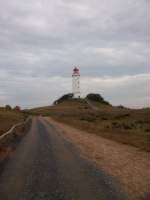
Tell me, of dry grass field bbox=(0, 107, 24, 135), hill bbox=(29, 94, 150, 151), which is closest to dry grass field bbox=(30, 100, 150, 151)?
hill bbox=(29, 94, 150, 151)

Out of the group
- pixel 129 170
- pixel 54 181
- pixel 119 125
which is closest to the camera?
pixel 54 181

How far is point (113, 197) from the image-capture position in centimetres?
888

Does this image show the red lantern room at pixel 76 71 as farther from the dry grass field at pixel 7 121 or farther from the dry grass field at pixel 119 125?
the dry grass field at pixel 7 121

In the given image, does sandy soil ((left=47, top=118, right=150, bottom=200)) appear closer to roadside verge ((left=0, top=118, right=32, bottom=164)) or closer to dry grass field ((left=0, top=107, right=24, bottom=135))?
roadside verge ((left=0, top=118, right=32, bottom=164))

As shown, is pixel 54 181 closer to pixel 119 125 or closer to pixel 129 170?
pixel 129 170

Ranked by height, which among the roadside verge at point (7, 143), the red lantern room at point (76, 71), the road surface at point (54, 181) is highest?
the red lantern room at point (76, 71)

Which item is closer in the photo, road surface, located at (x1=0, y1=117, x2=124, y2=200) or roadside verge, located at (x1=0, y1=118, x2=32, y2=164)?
road surface, located at (x1=0, y1=117, x2=124, y2=200)

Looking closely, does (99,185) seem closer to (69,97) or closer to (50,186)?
(50,186)

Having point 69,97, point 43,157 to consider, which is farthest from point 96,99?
point 43,157

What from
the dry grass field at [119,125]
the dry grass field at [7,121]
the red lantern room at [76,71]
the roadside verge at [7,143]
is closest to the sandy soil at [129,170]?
the roadside verge at [7,143]

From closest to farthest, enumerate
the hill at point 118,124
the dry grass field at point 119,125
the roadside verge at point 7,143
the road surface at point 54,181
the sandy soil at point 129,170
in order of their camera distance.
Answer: the road surface at point 54,181 → the sandy soil at point 129,170 → the roadside verge at point 7,143 → the dry grass field at point 119,125 → the hill at point 118,124

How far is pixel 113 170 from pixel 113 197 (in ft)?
14.1

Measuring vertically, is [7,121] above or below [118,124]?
above

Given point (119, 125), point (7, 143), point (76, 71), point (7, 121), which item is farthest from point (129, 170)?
point (76, 71)
